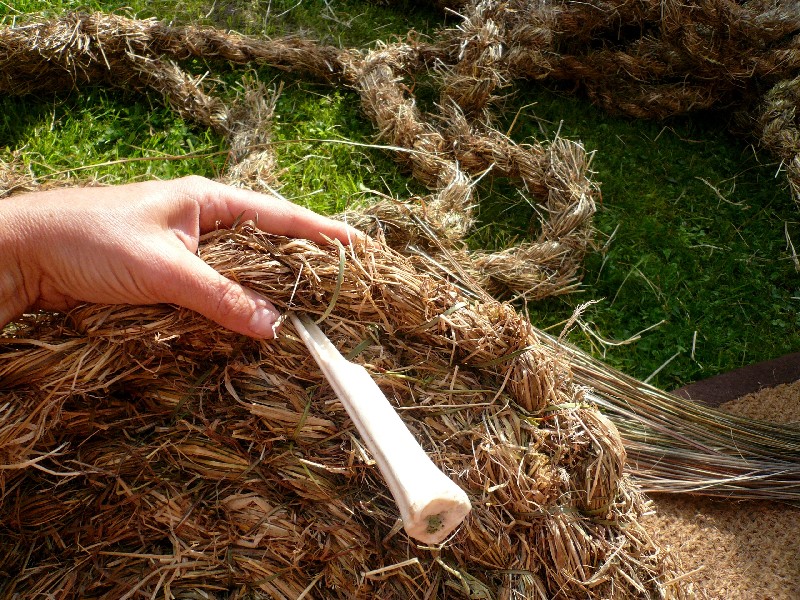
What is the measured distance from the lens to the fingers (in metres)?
1.60

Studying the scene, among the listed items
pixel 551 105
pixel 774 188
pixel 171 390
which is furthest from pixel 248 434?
pixel 774 188

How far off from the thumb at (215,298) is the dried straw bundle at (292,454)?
0.06 metres

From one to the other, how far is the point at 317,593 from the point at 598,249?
1.61m

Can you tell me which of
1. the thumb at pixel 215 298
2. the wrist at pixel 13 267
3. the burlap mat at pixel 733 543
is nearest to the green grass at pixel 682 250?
the burlap mat at pixel 733 543

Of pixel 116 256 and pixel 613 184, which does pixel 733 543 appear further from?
pixel 116 256

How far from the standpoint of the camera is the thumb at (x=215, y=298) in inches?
57.1

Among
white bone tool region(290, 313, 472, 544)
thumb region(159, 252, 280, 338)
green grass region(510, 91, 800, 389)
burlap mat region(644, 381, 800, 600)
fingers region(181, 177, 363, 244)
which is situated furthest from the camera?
green grass region(510, 91, 800, 389)

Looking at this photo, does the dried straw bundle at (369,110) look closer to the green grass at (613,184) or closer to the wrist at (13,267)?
the green grass at (613,184)

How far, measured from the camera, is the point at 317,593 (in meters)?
1.56

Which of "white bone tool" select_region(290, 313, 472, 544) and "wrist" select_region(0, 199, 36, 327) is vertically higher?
"wrist" select_region(0, 199, 36, 327)

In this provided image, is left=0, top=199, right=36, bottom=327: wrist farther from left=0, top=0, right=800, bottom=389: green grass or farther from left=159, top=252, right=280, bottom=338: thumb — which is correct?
left=0, top=0, right=800, bottom=389: green grass

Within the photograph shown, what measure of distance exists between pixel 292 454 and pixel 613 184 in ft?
6.19

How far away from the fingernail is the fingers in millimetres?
209

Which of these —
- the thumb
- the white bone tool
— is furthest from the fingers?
the white bone tool
